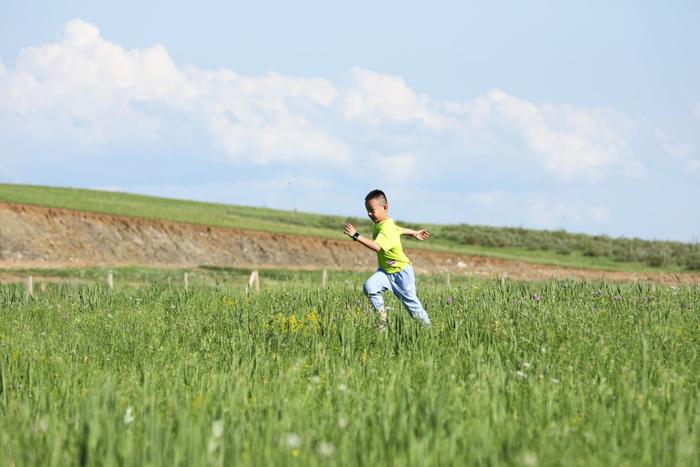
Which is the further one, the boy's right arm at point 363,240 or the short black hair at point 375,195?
the short black hair at point 375,195

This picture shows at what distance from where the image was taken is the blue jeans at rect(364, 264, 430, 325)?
11758 millimetres

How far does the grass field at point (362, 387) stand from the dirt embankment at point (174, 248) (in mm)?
31774

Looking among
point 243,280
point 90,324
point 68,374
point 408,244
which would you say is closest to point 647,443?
point 68,374

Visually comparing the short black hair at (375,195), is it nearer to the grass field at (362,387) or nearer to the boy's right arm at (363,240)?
the boy's right arm at (363,240)

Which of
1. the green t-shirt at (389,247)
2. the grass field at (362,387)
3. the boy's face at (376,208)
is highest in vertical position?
the boy's face at (376,208)

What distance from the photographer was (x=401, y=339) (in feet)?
32.4

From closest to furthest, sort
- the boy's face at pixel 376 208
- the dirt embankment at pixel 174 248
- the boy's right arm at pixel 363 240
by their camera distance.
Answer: the boy's right arm at pixel 363 240 < the boy's face at pixel 376 208 < the dirt embankment at pixel 174 248

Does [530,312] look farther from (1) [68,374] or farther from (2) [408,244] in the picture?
(2) [408,244]

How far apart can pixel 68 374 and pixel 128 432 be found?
104 inches

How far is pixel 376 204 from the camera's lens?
11859mm

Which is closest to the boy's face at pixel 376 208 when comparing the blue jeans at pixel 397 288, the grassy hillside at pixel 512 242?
the blue jeans at pixel 397 288

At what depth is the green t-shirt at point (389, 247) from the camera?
1183 cm

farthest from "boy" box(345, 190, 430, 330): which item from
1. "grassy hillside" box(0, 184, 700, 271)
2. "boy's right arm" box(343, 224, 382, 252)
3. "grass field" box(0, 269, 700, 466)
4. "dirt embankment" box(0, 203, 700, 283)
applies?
"grassy hillside" box(0, 184, 700, 271)

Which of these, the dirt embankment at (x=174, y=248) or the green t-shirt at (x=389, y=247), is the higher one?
the green t-shirt at (x=389, y=247)
